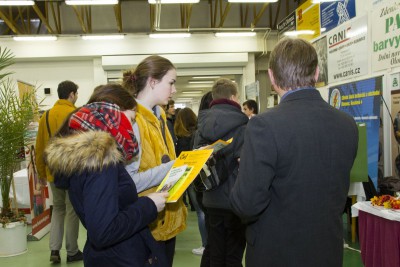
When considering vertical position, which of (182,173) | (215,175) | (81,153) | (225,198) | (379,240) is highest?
(81,153)

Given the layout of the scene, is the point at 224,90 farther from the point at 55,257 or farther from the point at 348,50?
the point at 348,50

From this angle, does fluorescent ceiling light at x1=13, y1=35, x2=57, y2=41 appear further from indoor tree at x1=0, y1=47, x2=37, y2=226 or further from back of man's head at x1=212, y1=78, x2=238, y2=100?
back of man's head at x1=212, y1=78, x2=238, y2=100

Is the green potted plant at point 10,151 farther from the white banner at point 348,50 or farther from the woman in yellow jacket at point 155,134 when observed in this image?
the white banner at point 348,50

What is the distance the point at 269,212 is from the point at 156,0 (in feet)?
18.6

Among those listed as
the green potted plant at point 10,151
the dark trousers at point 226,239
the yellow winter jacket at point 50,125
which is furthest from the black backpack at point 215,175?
the green potted plant at point 10,151

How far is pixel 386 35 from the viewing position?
4055 mm

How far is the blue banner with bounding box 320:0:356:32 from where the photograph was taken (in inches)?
191

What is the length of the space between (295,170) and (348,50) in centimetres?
401

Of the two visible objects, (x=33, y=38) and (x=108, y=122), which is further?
(x=33, y=38)

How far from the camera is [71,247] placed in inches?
149

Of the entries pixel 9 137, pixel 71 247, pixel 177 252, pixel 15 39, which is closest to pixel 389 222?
pixel 177 252

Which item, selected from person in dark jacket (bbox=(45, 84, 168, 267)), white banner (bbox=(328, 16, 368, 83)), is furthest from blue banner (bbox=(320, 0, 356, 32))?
person in dark jacket (bbox=(45, 84, 168, 267))

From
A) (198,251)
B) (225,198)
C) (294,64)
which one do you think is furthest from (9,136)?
(294,64)

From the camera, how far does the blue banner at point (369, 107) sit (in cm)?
421
